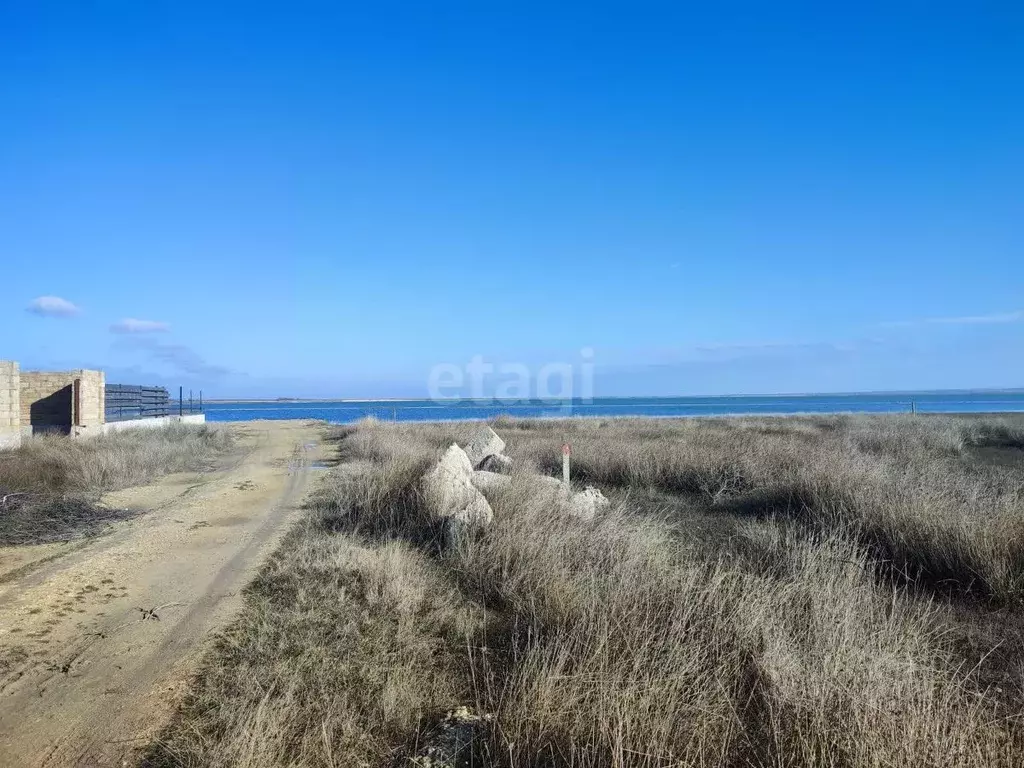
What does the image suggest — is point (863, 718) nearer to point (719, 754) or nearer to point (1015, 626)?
point (719, 754)

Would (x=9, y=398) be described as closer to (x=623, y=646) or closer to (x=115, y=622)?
(x=115, y=622)

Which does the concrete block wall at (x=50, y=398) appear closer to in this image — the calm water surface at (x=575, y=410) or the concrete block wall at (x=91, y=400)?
the concrete block wall at (x=91, y=400)

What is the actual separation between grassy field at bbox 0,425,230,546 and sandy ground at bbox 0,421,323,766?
0.70m

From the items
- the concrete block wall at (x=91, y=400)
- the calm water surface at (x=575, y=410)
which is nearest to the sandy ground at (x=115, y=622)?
the concrete block wall at (x=91, y=400)

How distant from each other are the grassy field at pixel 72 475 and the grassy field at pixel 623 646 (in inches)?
149

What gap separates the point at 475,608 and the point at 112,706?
287 cm

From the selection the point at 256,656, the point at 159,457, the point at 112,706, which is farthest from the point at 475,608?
the point at 159,457

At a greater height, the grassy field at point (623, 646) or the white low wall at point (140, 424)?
the white low wall at point (140, 424)

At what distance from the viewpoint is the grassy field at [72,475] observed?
9.26 m

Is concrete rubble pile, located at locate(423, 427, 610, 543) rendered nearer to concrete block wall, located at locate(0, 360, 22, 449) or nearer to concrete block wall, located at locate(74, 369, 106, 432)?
concrete block wall, located at locate(0, 360, 22, 449)

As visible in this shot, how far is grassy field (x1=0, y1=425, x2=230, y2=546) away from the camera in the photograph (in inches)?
364

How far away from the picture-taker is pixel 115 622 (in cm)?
563

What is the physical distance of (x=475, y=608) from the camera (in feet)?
18.9

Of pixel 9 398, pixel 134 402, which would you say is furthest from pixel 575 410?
pixel 9 398
